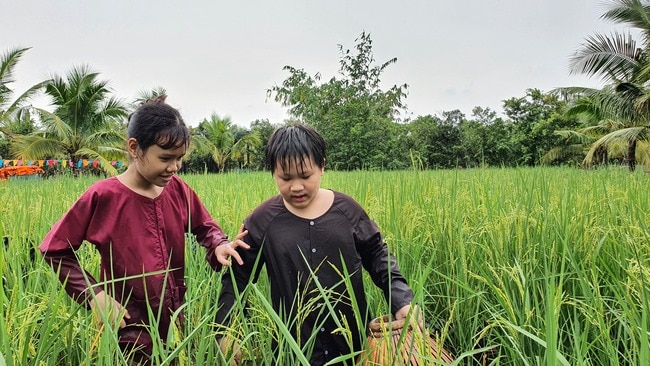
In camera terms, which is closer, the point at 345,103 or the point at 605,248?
the point at 605,248

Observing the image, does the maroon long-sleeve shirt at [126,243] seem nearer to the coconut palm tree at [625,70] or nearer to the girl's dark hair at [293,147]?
the girl's dark hair at [293,147]

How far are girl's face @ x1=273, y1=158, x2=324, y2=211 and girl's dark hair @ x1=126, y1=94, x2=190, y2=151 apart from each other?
29cm

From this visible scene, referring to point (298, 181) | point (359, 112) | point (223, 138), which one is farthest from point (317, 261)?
point (223, 138)

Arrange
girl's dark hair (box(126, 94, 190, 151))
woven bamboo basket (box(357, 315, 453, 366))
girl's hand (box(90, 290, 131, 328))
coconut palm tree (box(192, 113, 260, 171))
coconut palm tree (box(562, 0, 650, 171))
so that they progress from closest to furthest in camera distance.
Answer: woven bamboo basket (box(357, 315, 453, 366)) → girl's hand (box(90, 290, 131, 328)) → girl's dark hair (box(126, 94, 190, 151)) → coconut palm tree (box(562, 0, 650, 171)) → coconut palm tree (box(192, 113, 260, 171))

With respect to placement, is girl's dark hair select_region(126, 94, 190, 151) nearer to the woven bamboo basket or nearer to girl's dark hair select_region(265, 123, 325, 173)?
girl's dark hair select_region(265, 123, 325, 173)

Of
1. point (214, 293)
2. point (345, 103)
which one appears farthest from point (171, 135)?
point (345, 103)

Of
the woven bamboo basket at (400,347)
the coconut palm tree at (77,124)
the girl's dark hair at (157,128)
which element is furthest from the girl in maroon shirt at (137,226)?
the coconut palm tree at (77,124)

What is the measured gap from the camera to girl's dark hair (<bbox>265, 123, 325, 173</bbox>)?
1.01m

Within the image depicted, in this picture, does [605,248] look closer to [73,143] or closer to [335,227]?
[335,227]

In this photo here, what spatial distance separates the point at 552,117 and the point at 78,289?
2194 cm

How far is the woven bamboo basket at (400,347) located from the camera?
0.64 meters

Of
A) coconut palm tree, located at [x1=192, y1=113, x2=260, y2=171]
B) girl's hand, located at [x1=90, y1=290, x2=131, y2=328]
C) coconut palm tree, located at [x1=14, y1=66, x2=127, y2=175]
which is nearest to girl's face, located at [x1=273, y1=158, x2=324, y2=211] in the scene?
girl's hand, located at [x1=90, y1=290, x2=131, y2=328]

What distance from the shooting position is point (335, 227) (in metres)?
1.08

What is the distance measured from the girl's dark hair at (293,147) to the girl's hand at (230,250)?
186mm
